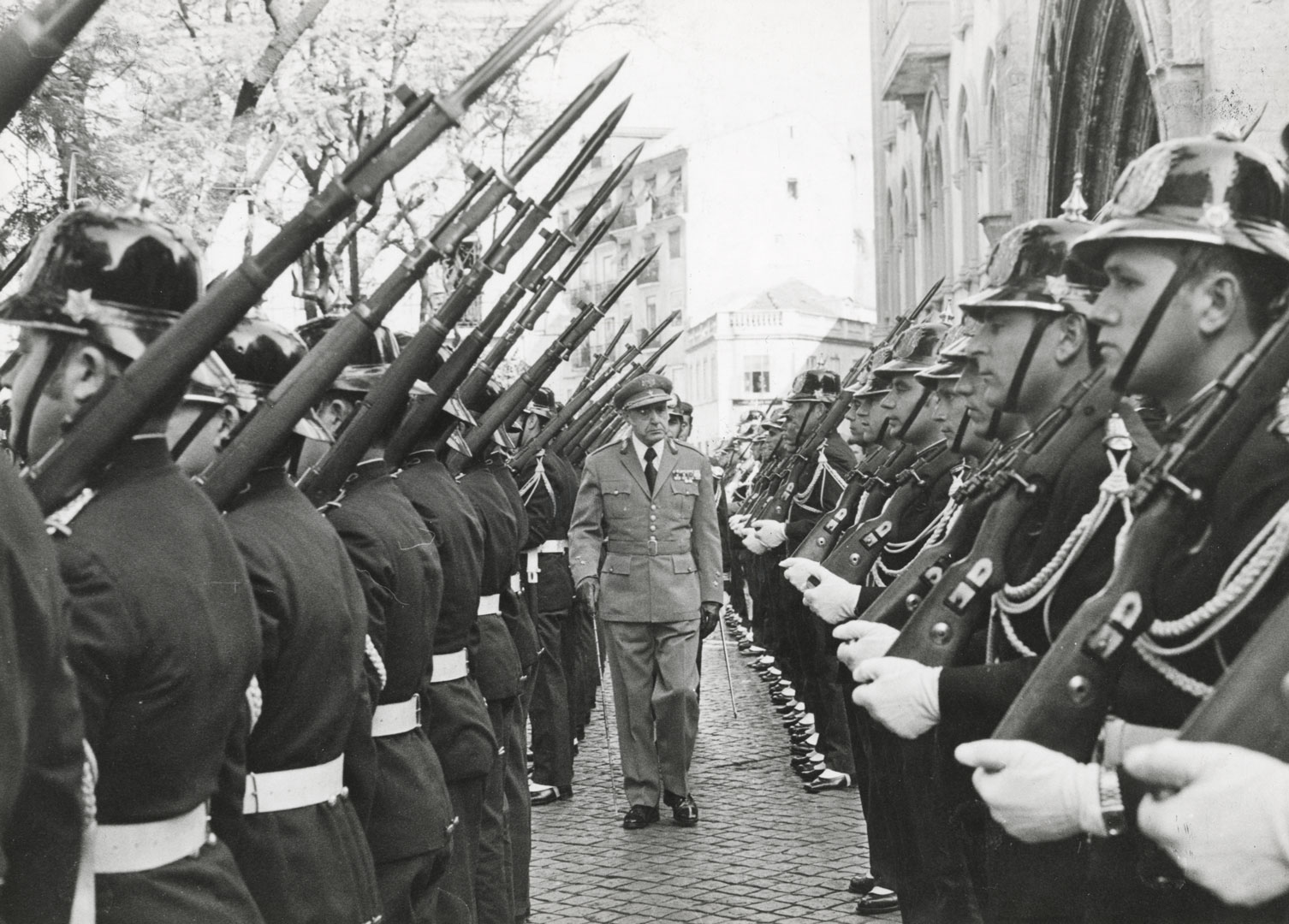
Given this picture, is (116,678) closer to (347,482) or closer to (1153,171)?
(347,482)

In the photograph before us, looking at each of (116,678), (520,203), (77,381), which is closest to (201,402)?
(77,381)

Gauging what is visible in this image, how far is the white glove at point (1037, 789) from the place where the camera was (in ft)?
8.84

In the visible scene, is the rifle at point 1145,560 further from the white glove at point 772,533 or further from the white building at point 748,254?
the white building at point 748,254

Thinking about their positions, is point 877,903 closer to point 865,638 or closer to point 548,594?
point 865,638

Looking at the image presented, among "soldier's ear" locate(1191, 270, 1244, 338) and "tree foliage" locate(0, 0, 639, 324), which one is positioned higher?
"tree foliage" locate(0, 0, 639, 324)

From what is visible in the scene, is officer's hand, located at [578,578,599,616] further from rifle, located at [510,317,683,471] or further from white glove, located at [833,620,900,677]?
white glove, located at [833,620,900,677]

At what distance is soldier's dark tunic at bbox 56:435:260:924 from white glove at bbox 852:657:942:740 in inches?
61.8

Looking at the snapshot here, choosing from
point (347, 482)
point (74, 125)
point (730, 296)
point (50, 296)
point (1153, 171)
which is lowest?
point (347, 482)

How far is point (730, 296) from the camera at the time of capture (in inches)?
2635

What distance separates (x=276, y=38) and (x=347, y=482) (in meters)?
9.64

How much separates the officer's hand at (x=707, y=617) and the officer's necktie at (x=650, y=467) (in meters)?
0.75

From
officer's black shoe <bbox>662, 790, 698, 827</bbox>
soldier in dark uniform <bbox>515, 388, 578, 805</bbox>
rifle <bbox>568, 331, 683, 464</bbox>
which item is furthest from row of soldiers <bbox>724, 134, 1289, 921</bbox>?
rifle <bbox>568, 331, 683, 464</bbox>

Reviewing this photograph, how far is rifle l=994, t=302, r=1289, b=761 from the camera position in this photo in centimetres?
289

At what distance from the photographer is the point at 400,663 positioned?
14.5 ft
